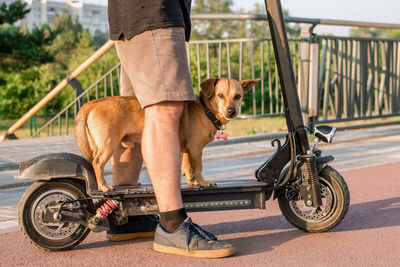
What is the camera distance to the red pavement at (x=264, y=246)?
3084mm

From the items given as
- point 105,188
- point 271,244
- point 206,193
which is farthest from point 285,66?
point 105,188

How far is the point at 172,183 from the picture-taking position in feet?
10.5

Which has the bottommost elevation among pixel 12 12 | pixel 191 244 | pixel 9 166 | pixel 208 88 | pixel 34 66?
pixel 34 66

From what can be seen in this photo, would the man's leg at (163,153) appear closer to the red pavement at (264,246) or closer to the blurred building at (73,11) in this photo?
the red pavement at (264,246)

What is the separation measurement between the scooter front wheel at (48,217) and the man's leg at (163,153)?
50 cm

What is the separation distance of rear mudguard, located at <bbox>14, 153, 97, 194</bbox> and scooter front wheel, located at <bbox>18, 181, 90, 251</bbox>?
0.07 metres

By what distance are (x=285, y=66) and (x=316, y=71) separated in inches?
202

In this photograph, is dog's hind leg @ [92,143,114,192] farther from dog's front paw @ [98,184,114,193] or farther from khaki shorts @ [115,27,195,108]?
khaki shorts @ [115,27,195,108]

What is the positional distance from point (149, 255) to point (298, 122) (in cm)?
123

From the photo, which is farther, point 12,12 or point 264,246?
point 12,12

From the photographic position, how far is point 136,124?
10.9 ft

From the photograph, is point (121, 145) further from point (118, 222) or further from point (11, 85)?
point (11, 85)

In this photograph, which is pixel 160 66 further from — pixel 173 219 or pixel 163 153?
pixel 173 219

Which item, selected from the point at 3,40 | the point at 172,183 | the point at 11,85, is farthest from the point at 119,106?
the point at 11,85
